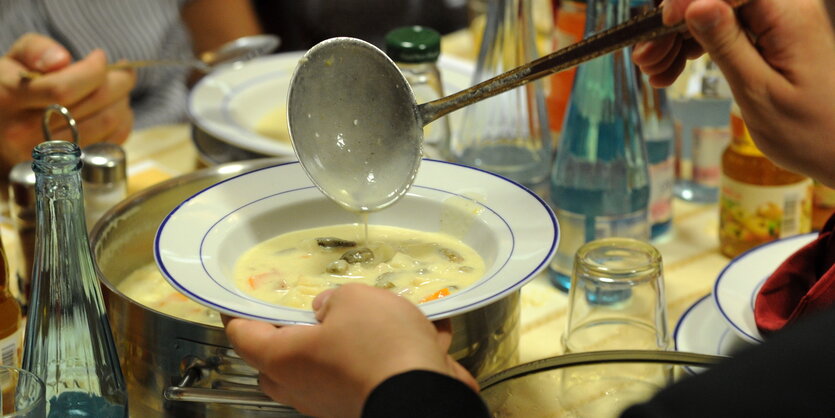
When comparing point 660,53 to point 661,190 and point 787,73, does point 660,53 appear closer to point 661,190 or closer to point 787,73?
point 787,73

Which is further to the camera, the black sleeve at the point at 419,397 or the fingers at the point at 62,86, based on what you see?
the fingers at the point at 62,86

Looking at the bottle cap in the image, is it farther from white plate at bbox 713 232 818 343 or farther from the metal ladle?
white plate at bbox 713 232 818 343

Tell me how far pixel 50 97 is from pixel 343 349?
0.93 metres

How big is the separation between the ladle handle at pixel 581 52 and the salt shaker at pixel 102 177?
18.7 inches

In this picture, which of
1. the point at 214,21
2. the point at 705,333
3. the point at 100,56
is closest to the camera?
the point at 705,333

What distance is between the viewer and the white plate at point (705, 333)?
97 centimetres

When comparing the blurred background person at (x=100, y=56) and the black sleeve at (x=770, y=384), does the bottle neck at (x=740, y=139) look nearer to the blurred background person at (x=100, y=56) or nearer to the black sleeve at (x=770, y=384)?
the black sleeve at (x=770, y=384)

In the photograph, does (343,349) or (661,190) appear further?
(661,190)

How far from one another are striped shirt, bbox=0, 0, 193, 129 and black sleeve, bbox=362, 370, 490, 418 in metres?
1.51

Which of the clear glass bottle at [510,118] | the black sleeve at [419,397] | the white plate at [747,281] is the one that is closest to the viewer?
the black sleeve at [419,397]

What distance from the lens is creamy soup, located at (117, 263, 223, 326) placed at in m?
0.99

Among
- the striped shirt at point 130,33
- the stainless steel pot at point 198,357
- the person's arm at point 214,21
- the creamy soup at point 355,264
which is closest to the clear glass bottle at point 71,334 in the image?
the stainless steel pot at point 198,357

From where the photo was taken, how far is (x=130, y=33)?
2059 mm

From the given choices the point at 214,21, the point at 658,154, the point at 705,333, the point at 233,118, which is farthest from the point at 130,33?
the point at 705,333
